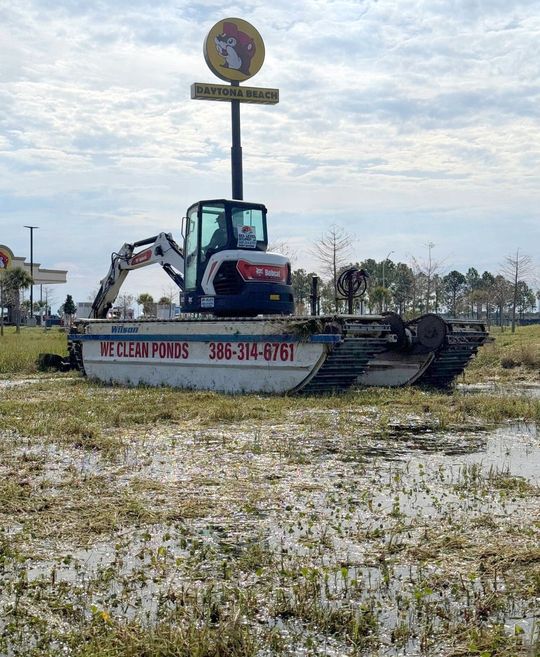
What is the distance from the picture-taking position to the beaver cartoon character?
96.6 feet

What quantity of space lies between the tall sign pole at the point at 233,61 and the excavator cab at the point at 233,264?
15112 mm

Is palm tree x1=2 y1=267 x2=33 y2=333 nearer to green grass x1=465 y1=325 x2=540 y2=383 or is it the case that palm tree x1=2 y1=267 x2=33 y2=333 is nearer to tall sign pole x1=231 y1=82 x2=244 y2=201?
tall sign pole x1=231 y1=82 x2=244 y2=201

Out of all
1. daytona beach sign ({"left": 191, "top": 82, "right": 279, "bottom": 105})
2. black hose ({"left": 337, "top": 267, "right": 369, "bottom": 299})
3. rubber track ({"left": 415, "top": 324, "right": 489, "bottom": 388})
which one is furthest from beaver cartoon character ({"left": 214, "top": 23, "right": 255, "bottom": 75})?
rubber track ({"left": 415, "top": 324, "right": 489, "bottom": 388})

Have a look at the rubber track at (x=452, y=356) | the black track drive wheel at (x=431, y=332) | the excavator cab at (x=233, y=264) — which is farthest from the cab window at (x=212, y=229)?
the rubber track at (x=452, y=356)

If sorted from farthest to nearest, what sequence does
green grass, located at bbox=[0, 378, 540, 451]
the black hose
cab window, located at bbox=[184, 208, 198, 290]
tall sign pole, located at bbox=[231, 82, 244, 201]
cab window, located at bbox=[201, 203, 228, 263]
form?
tall sign pole, located at bbox=[231, 82, 244, 201] → the black hose → cab window, located at bbox=[184, 208, 198, 290] → cab window, located at bbox=[201, 203, 228, 263] → green grass, located at bbox=[0, 378, 540, 451]

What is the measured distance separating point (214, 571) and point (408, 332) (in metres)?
11.4

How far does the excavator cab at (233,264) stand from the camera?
15.1 m

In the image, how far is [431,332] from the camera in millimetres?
15453

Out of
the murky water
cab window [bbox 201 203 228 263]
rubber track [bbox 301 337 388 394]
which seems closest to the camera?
the murky water

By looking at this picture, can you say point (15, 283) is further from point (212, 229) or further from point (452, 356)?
point (452, 356)

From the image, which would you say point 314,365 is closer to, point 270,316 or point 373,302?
point 270,316

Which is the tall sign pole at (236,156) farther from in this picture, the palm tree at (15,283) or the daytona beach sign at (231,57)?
the palm tree at (15,283)

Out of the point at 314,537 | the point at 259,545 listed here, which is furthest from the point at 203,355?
the point at 259,545

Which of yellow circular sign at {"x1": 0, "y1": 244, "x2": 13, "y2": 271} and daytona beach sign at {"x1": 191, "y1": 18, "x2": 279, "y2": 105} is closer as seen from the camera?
daytona beach sign at {"x1": 191, "y1": 18, "x2": 279, "y2": 105}
